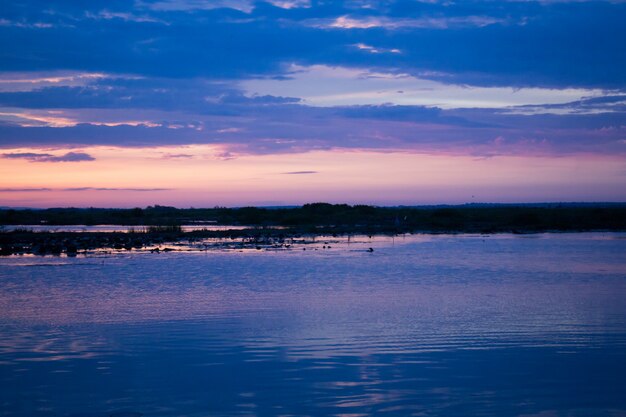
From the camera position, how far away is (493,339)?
11578 millimetres

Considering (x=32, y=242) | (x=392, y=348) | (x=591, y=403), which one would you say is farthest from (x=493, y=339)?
(x=32, y=242)

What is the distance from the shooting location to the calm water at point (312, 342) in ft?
27.5

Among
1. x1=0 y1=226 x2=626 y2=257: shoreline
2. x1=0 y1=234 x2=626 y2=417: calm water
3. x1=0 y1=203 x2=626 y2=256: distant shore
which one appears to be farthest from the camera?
x1=0 y1=203 x2=626 y2=256: distant shore

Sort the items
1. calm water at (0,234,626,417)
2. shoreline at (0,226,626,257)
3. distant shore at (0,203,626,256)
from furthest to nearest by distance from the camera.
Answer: distant shore at (0,203,626,256), shoreline at (0,226,626,257), calm water at (0,234,626,417)

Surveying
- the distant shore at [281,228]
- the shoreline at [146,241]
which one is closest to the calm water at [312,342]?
the shoreline at [146,241]

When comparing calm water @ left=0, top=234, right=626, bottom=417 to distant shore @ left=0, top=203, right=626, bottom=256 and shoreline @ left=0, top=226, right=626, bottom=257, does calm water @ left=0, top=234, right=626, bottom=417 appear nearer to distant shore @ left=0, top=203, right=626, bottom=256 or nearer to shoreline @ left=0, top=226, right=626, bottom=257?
shoreline @ left=0, top=226, right=626, bottom=257

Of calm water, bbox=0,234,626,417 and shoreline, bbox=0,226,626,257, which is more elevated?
shoreline, bbox=0,226,626,257

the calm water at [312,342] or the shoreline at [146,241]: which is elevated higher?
the shoreline at [146,241]

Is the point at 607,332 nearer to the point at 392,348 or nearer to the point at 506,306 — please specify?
the point at 506,306

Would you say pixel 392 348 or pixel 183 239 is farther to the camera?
pixel 183 239

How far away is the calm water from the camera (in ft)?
27.5

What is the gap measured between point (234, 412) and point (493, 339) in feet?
18.3

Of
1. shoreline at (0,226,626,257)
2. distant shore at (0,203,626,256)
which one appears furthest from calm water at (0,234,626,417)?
distant shore at (0,203,626,256)

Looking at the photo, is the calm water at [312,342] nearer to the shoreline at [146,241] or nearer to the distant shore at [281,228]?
the shoreline at [146,241]
